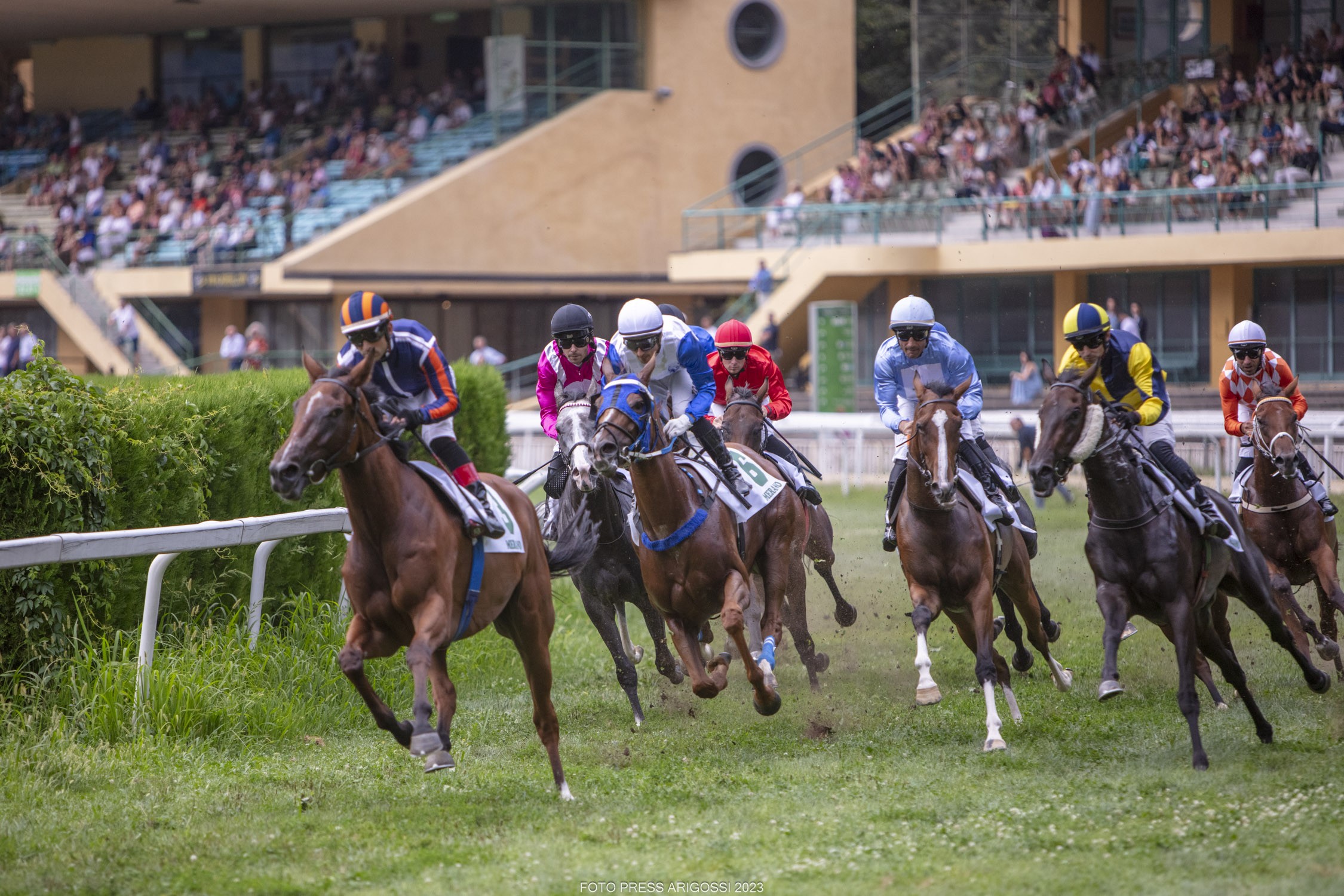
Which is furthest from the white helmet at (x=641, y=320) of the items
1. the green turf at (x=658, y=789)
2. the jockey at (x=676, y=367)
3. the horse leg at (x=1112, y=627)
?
the horse leg at (x=1112, y=627)

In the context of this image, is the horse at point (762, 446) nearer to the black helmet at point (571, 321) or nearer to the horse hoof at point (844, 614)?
the horse hoof at point (844, 614)

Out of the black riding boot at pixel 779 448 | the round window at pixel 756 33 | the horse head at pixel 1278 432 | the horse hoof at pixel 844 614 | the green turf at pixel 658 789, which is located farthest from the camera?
the round window at pixel 756 33

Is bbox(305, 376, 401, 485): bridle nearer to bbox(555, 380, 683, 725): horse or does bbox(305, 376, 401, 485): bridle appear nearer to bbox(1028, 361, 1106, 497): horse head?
bbox(555, 380, 683, 725): horse

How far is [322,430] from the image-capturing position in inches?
→ 236

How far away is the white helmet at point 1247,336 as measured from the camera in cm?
938

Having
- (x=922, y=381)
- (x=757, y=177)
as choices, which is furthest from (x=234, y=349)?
(x=922, y=381)

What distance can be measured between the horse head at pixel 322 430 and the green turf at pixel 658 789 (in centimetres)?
155

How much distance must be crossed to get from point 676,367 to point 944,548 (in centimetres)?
192

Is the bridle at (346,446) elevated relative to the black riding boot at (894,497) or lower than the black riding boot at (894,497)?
elevated

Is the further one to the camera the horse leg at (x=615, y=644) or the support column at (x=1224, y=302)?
the support column at (x=1224, y=302)

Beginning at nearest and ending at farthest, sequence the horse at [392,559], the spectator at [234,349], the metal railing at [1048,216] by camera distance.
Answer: the horse at [392,559] < the metal railing at [1048,216] < the spectator at [234,349]

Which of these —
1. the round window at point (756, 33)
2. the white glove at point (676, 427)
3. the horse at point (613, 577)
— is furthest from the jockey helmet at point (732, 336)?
the round window at point (756, 33)

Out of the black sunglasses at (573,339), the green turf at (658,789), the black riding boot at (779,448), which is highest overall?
the black sunglasses at (573,339)

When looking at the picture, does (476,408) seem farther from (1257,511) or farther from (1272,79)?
(1272,79)
